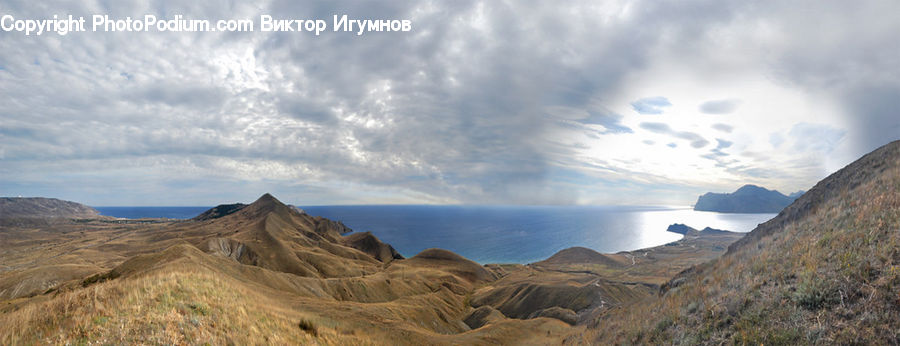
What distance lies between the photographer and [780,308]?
9.88 m

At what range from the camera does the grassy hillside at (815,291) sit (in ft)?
26.9

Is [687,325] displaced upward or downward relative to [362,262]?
upward

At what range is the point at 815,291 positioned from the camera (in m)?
9.53

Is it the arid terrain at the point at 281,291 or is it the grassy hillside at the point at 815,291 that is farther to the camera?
the arid terrain at the point at 281,291

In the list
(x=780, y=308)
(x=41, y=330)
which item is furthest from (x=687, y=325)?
(x=41, y=330)

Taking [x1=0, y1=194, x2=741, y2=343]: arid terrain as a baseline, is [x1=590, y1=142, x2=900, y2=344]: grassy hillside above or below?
above

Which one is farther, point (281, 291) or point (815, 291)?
point (281, 291)

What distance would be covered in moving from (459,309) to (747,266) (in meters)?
56.2

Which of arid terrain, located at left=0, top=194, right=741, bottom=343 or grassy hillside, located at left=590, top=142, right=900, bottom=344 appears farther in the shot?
arid terrain, located at left=0, top=194, right=741, bottom=343

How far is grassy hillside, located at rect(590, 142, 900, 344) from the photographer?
8188mm

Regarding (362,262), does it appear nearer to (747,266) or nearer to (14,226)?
(747,266)

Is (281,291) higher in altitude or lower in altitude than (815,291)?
lower

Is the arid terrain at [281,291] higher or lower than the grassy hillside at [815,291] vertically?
lower

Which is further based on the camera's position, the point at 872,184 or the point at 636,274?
the point at 636,274
